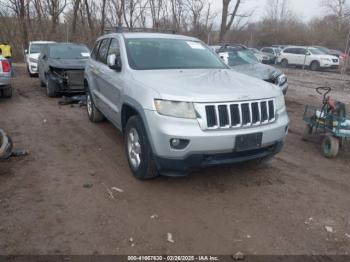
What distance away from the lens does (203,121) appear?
3459 millimetres

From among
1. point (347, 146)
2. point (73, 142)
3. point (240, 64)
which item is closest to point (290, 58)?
point (240, 64)

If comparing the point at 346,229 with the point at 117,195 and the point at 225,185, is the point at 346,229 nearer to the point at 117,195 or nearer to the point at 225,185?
the point at 225,185

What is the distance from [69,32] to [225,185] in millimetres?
29245

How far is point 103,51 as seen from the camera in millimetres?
5922

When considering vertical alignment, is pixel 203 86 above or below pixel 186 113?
above

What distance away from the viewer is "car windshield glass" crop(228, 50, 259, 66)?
973 cm

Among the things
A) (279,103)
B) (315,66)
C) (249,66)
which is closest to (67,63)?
(249,66)

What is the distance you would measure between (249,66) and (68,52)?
5.63 metres

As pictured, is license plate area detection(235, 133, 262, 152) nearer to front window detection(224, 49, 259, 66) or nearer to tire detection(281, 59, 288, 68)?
front window detection(224, 49, 259, 66)

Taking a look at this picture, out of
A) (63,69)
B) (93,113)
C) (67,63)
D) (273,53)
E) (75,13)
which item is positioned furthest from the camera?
(273,53)

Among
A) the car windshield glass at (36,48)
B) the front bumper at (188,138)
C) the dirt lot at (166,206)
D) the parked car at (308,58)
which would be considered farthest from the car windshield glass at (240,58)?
the parked car at (308,58)

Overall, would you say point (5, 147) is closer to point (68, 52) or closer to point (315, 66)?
point (68, 52)

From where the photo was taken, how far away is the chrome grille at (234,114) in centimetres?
347

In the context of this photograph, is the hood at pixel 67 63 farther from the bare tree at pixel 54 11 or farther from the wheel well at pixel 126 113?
the bare tree at pixel 54 11
